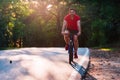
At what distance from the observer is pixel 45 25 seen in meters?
75.3

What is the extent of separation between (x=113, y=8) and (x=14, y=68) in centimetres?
2114

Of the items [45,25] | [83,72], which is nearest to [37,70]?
[83,72]

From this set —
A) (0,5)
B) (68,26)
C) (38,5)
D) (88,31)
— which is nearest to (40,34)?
(38,5)

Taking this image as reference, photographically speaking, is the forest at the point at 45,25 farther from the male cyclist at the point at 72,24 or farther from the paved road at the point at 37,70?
the paved road at the point at 37,70

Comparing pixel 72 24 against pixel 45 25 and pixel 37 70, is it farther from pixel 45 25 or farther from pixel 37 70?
pixel 45 25

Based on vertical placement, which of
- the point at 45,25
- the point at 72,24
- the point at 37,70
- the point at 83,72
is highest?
the point at 72,24

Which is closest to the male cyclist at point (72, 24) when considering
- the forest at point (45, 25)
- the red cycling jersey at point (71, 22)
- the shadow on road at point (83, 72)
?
the red cycling jersey at point (71, 22)

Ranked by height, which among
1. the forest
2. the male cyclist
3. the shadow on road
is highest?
the male cyclist

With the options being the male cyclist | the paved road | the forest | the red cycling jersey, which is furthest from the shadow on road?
the forest

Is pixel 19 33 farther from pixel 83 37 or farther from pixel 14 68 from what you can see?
pixel 14 68

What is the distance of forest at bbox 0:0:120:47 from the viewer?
179 feet

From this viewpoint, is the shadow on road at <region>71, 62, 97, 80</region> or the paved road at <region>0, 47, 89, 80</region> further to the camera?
the shadow on road at <region>71, 62, 97, 80</region>

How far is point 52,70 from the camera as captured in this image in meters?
12.5

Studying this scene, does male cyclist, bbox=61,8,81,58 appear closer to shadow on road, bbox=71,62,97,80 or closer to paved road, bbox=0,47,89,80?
paved road, bbox=0,47,89,80
